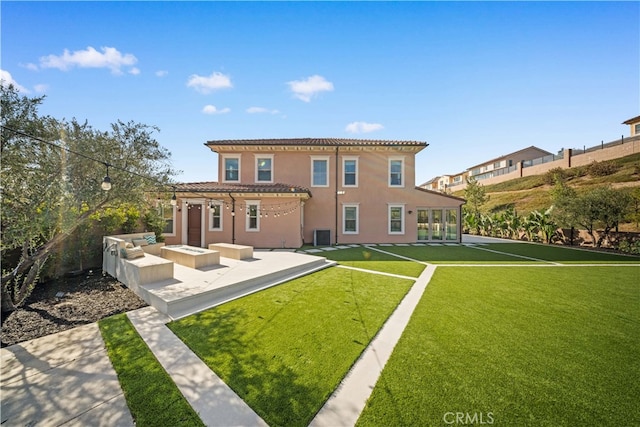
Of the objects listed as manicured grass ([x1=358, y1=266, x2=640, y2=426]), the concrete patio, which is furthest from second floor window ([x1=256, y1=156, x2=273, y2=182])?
manicured grass ([x1=358, y1=266, x2=640, y2=426])

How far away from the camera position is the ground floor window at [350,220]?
1565 centimetres

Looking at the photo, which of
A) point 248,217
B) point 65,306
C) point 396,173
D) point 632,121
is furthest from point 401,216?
point 632,121

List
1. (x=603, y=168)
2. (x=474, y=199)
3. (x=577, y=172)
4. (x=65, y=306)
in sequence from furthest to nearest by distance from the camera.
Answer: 1. (x=474, y=199)
2. (x=577, y=172)
3. (x=603, y=168)
4. (x=65, y=306)

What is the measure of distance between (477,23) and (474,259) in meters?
9.55

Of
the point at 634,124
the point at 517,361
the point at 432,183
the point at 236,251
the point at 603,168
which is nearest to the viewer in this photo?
the point at 517,361

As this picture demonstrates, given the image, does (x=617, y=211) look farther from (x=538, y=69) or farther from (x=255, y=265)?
(x=255, y=265)

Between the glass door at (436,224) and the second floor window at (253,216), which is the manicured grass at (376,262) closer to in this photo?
the second floor window at (253,216)

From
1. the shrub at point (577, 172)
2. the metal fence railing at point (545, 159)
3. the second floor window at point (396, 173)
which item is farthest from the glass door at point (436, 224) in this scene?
the metal fence railing at point (545, 159)

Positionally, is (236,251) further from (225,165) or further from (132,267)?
(225,165)

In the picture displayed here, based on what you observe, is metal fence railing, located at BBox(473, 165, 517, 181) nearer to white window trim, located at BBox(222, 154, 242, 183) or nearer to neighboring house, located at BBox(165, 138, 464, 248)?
neighboring house, located at BBox(165, 138, 464, 248)

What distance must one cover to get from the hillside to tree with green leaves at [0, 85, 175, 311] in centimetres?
2525

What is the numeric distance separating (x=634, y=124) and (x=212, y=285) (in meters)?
50.3

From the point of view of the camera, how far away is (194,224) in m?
13.5

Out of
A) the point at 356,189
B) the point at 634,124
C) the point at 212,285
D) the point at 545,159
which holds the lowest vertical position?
the point at 212,285
